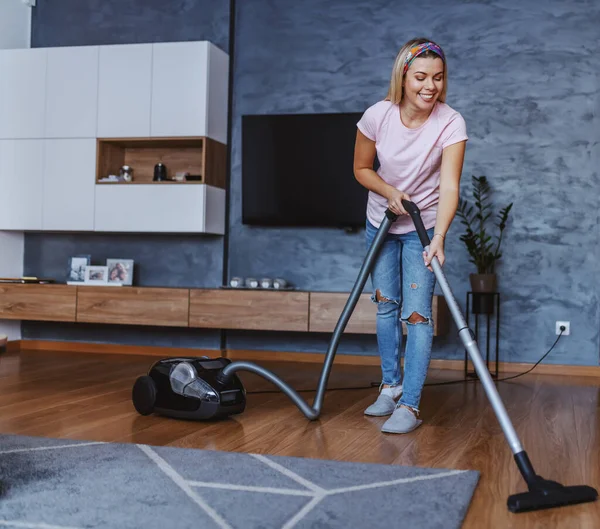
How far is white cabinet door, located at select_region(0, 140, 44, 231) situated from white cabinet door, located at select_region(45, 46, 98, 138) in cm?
18

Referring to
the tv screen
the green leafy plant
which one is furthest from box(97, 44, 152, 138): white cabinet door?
the green leafy plant

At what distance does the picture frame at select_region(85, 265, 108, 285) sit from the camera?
511 centimetres

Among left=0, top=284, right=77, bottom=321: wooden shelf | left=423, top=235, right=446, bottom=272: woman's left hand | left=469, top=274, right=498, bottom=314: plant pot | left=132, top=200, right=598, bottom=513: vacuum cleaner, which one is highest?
left=423, top=235, right=446, bottom=272: woman's left hand

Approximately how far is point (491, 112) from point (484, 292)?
1.10 metres

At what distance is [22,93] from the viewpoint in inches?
203

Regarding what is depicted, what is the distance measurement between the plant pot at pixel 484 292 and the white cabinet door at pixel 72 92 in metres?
2.52

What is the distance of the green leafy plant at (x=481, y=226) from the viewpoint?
14.8 ft

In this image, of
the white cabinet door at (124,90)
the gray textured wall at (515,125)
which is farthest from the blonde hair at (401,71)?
the white cabinet door at (124,90)

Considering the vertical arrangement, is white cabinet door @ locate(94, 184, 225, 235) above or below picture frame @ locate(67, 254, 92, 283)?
above

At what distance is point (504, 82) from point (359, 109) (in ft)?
2.86

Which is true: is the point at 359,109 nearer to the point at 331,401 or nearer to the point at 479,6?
the point at 479,6

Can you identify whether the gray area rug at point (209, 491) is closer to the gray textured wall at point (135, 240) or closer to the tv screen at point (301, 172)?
the tv screen at point (301, 172)

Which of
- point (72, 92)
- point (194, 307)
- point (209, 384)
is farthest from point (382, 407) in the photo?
point (72, 92)

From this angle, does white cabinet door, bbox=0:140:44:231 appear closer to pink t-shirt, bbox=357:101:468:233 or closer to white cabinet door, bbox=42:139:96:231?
white cabinet door, bbox=42:139:96:231
